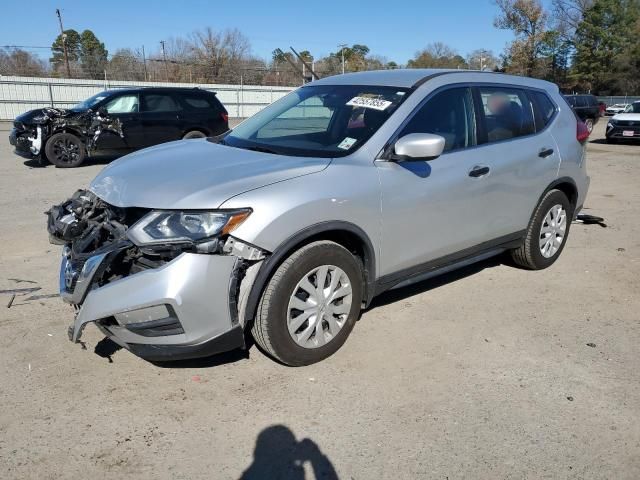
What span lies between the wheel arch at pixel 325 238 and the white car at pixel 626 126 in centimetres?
1785

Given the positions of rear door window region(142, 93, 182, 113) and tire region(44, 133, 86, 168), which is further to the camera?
rear door window region(142, 93, 182, 113)

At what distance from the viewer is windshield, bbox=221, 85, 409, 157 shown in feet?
12.1

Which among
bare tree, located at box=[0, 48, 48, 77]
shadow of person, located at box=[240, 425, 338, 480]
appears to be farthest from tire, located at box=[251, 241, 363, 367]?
bare tree, located at box=[0, 48, 48, 77]

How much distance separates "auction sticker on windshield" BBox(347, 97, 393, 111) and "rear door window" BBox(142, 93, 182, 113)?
9043 millimetres

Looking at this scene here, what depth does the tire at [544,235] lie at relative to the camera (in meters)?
4.96

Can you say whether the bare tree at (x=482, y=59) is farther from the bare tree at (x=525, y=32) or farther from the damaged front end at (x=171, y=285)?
the damaged front end at (x=171, y=285)

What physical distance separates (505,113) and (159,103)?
9.32 m

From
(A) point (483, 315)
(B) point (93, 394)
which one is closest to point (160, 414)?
(B) point (93, 394)

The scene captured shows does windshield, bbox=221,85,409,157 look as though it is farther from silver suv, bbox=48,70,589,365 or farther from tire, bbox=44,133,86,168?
tire, bbox=44,133,86,168

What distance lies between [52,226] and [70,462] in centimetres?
153

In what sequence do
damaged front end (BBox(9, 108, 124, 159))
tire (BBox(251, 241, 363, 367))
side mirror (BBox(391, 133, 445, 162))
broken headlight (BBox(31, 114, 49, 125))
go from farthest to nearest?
damaged front end (BBox(9, 108, 124, 159)) → broken headlight (BBox(31, 114, 49, 125)) → side mirror (BBox(391, 133, 445, 162)) → tire (BBox(251, 241, 363, 367))

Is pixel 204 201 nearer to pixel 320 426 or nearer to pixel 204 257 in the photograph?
pixel 204 257

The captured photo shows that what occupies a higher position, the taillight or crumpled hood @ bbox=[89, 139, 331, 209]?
the taillight

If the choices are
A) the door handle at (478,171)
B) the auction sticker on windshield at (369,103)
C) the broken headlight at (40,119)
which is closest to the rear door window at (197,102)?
the broken headlight at (40,119)
